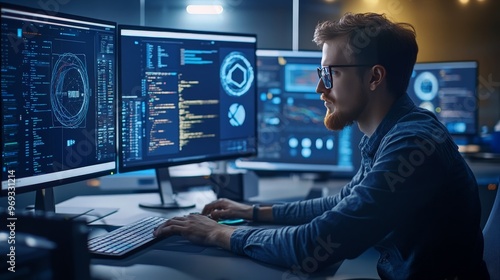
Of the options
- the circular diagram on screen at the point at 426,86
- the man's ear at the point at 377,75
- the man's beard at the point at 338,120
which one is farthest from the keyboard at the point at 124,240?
the circular diagram on screen at the point at 426,86

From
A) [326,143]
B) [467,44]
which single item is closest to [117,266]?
[326,143]

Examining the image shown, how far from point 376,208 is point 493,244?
0.45 meters

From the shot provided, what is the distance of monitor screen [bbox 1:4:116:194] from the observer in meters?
1.36

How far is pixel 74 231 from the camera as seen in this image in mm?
696

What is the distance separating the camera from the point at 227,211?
69.3 inches

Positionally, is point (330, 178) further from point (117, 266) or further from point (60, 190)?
point (117, 266)

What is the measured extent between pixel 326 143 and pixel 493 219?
2.96 feet

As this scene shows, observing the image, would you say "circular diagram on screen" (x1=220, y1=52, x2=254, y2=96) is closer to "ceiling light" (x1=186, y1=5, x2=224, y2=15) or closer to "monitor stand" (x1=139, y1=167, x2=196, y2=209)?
"monitor stand" (x1=139, y1=167, x2=196, y2=209)

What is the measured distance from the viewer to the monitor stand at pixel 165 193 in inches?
78.5

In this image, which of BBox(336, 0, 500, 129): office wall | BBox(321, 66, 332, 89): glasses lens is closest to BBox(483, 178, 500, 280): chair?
BBox(321, 66, 332, 89): glasses lens

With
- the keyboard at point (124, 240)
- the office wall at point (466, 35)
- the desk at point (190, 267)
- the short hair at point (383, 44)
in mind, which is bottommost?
the desk at point (190, 267)

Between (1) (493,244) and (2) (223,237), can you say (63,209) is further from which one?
(1) (493,244)

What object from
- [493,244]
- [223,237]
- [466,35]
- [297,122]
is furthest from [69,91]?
[466,35]

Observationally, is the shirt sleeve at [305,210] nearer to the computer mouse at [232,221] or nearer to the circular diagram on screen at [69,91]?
the computer mouse at [232,221]
